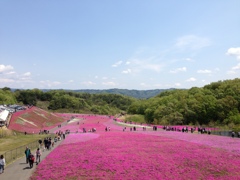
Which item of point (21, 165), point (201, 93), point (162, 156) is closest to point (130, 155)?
point (162, 156)

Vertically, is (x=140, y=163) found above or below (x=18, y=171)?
above

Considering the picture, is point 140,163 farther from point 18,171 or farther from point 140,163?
point 18,171

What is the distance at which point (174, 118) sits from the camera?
8525cm

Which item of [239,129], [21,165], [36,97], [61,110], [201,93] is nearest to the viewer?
[21,165]

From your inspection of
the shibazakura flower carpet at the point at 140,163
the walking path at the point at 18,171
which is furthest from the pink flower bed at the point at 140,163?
the walking path at the point at 18,171

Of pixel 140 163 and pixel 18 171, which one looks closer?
pixel 18 171

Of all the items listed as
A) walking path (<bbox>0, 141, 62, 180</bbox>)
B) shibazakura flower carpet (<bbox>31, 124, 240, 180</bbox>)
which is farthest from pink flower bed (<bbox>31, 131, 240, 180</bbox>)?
walking path (<bbox>0, 141, 62, 180</bbox>)

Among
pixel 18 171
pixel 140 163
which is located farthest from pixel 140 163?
pixel 18 171

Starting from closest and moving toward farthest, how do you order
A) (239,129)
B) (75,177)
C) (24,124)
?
1. (75,177)
2. (239,129)
3. (24,124)

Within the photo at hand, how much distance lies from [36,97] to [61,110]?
38.2 m

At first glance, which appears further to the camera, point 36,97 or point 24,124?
point 36,97

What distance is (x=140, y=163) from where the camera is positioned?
88.8 feet

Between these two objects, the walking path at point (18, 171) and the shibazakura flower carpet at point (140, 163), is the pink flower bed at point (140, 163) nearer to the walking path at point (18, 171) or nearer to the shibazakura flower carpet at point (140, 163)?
the shibazakura flower carpet at point (140, 163)

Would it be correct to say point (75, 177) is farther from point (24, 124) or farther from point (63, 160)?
point (24, 124)
